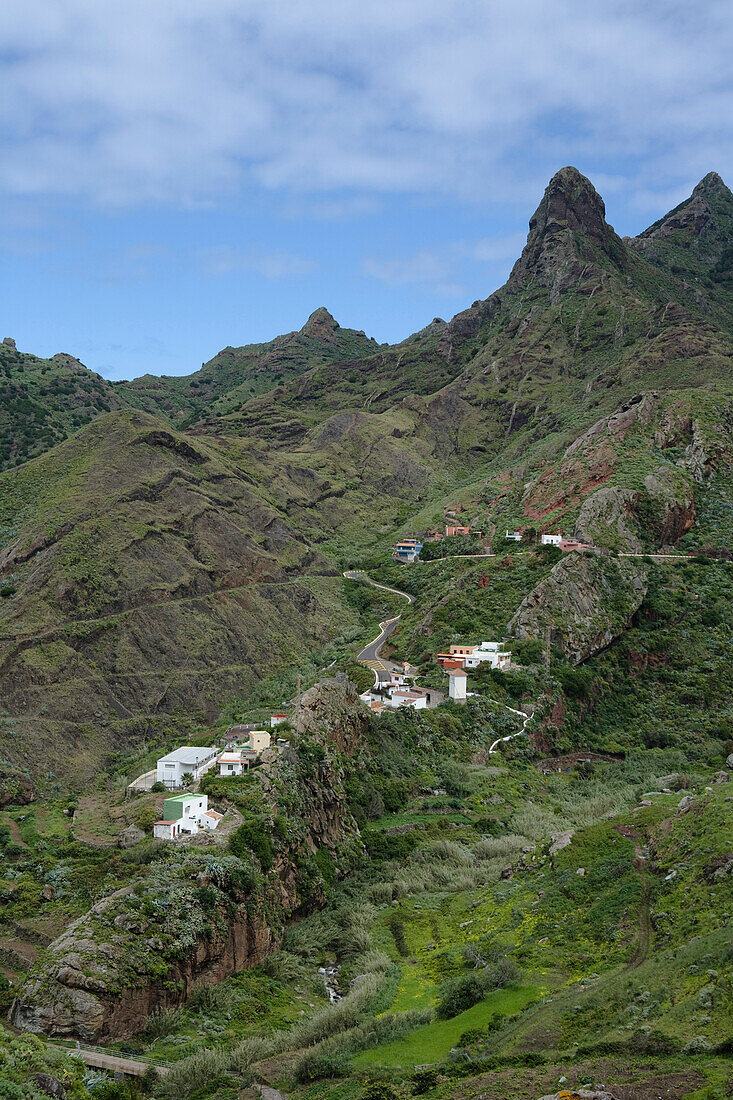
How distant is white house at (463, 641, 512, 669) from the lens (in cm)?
6556

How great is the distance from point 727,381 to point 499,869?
86.6 meters

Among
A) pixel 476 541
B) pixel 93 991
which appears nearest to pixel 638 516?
pixel 476 541

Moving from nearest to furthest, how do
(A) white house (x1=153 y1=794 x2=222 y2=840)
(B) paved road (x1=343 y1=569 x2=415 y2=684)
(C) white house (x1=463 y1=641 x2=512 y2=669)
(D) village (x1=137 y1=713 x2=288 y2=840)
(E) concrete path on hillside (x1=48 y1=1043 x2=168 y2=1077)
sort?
(E) concrete path on hillside (x1=48 y1=1043 x2=168 y2=1077) < (A) white house (x1=153 y1=794 x2=222 y2=840) < (D) village (x1=137 y1=713 x2=288 y2=840) < (C) white house (x1=463 y1=641 x2=512 y2=669) < (B) paved road (x1=343 y1=569 x2=415 y2=684)

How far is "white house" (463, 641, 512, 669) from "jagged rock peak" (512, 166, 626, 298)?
11881 cm

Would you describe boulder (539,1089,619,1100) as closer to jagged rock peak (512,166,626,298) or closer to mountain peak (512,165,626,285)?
jagged rock peak (512,166,626,298)

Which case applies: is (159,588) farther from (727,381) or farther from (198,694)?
(727,381)

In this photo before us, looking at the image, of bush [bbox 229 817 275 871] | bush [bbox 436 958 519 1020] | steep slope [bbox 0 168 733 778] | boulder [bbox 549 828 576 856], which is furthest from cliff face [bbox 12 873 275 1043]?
steep slope [bbox 0 168 733 778]

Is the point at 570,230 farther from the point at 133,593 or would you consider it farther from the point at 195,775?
the point at 195,775

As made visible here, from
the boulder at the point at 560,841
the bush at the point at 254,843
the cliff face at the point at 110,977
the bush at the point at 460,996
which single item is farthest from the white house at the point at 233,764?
the bush at the point at 460,996

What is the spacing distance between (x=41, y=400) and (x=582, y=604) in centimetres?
11545

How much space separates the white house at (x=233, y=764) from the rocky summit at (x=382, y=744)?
0.89ft

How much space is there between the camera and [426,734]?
55875 mm

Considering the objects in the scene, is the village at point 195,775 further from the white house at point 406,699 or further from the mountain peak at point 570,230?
the mountain peak at point 570,230

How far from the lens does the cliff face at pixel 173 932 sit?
2630cm
